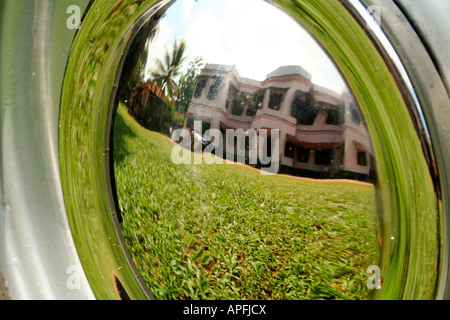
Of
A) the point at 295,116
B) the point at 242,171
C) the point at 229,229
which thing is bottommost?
the point at 229,229

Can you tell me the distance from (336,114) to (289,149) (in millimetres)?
145

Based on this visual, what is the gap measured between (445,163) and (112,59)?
1.00 metres

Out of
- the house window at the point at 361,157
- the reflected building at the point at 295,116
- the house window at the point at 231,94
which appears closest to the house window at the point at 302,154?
the reflected building at the point at 295,116

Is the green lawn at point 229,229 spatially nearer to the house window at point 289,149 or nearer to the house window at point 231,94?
the house window at point 289,149

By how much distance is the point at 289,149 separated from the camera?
903 millimetres

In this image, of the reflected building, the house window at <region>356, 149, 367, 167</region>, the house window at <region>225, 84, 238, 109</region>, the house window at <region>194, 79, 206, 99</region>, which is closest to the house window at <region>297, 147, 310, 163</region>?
the reflected building

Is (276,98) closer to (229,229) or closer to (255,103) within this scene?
(255,103)

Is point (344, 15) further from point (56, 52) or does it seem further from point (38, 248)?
point (38, 248)

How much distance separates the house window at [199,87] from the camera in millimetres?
997

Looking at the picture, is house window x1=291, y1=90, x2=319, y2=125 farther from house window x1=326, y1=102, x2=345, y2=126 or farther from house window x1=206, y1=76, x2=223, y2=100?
house window x1=206, y1=76, x2=223, y2=100

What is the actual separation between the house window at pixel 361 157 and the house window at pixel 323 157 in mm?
67

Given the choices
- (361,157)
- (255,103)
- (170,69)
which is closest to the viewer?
(361,157)

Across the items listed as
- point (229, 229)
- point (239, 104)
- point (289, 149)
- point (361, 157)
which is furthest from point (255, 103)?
point (229, 229)

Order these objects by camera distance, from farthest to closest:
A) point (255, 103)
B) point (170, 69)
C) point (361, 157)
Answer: point (170, 69) → point (255, 103) → point (361, 157)
